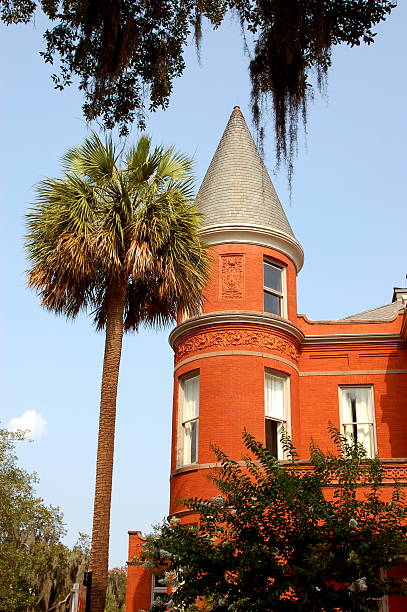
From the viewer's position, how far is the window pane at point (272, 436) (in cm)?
2041

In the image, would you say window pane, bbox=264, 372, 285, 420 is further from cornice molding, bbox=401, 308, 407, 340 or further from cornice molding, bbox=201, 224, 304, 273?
cornice molding, bbox=201, 224, 304, 273

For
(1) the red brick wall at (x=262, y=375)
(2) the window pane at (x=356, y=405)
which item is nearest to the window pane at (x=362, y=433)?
(2) the window pane at (x=356, y=405)

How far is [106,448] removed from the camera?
13.5m

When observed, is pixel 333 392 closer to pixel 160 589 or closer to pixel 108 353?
pixel 160 589

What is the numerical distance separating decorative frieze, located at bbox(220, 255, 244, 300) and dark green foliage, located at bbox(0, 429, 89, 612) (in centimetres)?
1728

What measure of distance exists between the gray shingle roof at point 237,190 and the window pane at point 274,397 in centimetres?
461

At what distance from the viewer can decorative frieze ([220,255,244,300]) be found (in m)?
21.6

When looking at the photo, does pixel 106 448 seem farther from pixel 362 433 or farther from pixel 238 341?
pixel 362 433

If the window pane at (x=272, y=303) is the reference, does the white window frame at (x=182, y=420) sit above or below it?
below

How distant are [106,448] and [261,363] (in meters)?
8.07

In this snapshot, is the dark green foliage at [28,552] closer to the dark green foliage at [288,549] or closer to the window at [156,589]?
the window at [156,589]

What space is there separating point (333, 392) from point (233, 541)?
35.2 ft

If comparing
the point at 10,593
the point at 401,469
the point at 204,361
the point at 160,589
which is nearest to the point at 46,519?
the point at 10,593

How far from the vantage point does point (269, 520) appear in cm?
1180
